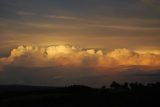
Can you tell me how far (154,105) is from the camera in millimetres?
197625

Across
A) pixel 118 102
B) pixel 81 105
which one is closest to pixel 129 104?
pixel 118 102

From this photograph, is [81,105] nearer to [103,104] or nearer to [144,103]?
[103,104]

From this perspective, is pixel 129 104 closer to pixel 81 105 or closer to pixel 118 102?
pixel 118 102

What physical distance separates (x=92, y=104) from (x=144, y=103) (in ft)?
61.0

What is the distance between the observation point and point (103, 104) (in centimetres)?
19462

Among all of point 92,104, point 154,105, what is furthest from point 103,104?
point 154,105

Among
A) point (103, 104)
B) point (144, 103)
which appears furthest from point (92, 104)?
point (144, 103)

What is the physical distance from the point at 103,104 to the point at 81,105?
863 centimetres

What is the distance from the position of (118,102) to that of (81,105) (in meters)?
13.2

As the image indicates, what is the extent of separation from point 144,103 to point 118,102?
920cm

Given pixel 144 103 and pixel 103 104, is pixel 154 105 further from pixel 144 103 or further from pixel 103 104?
pixel 103 104

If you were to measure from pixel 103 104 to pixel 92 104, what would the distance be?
3.92 metres

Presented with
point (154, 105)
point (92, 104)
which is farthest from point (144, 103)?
point (92, 104)

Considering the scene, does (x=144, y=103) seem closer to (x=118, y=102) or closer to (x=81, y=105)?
(x=118, y=102)
